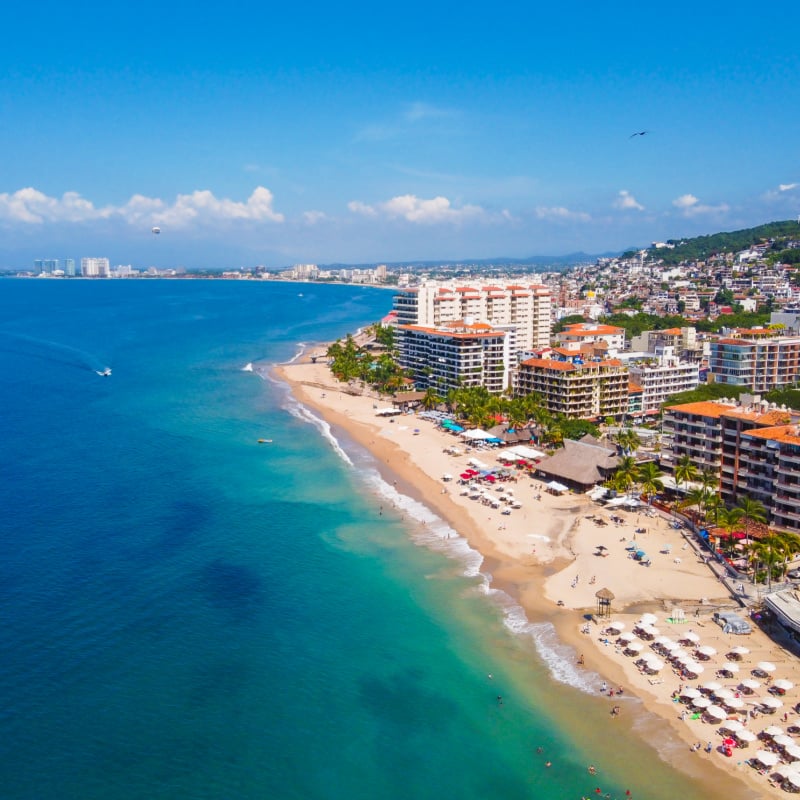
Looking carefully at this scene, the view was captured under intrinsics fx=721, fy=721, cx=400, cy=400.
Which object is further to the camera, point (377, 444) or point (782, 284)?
point (782, 284)

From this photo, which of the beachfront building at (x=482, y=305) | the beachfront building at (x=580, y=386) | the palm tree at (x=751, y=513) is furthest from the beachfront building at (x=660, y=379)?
the palm tree at (x=751, y=513)

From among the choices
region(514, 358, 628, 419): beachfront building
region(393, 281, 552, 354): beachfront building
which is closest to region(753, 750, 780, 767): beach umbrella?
region(514, 358, 628, 419): beachfront building

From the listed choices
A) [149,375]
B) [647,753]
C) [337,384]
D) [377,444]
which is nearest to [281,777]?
[647,753]

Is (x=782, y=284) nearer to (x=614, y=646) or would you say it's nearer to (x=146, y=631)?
(x=614, y=646)

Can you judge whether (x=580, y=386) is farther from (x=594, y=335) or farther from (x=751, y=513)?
(x=751, y=513)

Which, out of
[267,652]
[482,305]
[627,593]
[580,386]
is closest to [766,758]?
[627,593]

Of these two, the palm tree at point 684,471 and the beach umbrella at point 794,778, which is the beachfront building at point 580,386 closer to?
the palm tree at point 684,471
